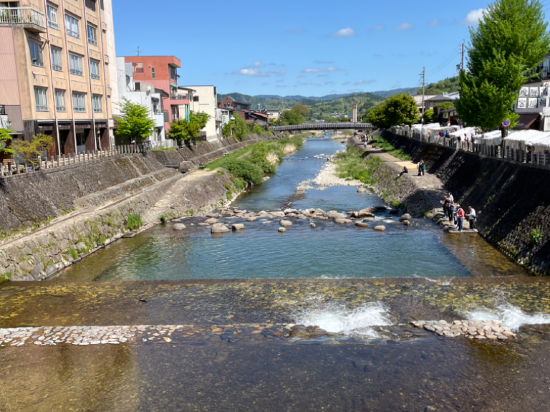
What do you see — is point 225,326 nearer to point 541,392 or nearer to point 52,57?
point 541,392

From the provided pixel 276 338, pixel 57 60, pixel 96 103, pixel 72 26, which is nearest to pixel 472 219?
pixel 276 338

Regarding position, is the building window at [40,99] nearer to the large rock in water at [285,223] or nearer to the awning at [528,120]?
the large rock in water at [285,223]

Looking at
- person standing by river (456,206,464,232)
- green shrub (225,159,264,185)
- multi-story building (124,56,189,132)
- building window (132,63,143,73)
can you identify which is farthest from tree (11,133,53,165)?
building window (132,63,143,73)

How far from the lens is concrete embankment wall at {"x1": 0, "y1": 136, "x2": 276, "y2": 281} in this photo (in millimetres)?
21344

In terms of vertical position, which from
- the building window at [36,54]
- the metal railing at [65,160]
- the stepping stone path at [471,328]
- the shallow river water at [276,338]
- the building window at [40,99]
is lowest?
the shallow river water at [276,338]

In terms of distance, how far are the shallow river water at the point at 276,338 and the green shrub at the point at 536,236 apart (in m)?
1.67

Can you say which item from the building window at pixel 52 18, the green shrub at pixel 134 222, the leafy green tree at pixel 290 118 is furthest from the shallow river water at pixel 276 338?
the leafy green tree at pixel 290 118

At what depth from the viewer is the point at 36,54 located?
1221 inches

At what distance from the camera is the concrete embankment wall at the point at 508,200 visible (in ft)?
68.2

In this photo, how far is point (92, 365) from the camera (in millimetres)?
12297

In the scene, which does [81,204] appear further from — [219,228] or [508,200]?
[508,200]

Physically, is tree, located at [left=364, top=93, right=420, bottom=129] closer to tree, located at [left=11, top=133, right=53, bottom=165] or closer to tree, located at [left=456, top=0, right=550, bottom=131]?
tree, located at [left=456, top=0, right=550, bottom=131]

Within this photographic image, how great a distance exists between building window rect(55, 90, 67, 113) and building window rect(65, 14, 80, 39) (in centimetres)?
547

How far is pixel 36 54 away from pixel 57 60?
10.6ft
